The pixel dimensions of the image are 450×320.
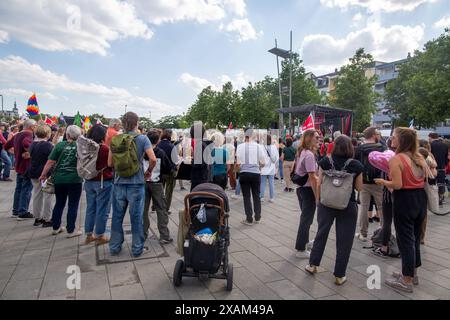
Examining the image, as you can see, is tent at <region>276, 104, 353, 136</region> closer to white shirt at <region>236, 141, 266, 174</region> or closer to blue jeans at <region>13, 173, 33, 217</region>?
white shirt at <region>236, 141, 266, 174</region>

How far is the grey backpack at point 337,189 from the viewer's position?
145 inches

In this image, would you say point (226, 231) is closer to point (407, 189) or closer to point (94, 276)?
point (94, 276)

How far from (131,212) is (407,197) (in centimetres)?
361

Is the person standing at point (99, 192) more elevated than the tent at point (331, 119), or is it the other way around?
the tent at point (331, 119)

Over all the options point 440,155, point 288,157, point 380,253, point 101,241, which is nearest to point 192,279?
point 101,241

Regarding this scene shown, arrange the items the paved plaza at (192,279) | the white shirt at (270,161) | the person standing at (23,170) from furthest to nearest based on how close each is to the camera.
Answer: the white shirt at (270,161), the person standing at (23,170), the paved plaza at (192,279)

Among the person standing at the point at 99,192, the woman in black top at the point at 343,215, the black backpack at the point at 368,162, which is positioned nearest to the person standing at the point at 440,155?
the black backpack at the point at 368,162

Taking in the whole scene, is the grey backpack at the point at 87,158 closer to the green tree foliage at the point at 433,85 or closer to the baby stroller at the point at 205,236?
the baby stroller at the point at 205,236

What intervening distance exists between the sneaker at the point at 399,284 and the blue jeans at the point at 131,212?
332 cm

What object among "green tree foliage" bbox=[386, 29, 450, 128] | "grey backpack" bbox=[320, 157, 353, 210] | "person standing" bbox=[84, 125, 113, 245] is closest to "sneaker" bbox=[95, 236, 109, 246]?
"person standing" bbox=[84, 125, 113, 245]

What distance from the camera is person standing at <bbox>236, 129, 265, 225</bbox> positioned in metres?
6.35

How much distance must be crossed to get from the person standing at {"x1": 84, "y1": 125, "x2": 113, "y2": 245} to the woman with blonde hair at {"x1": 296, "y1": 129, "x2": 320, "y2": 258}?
119 inches

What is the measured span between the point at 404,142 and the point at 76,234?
17.3ft
